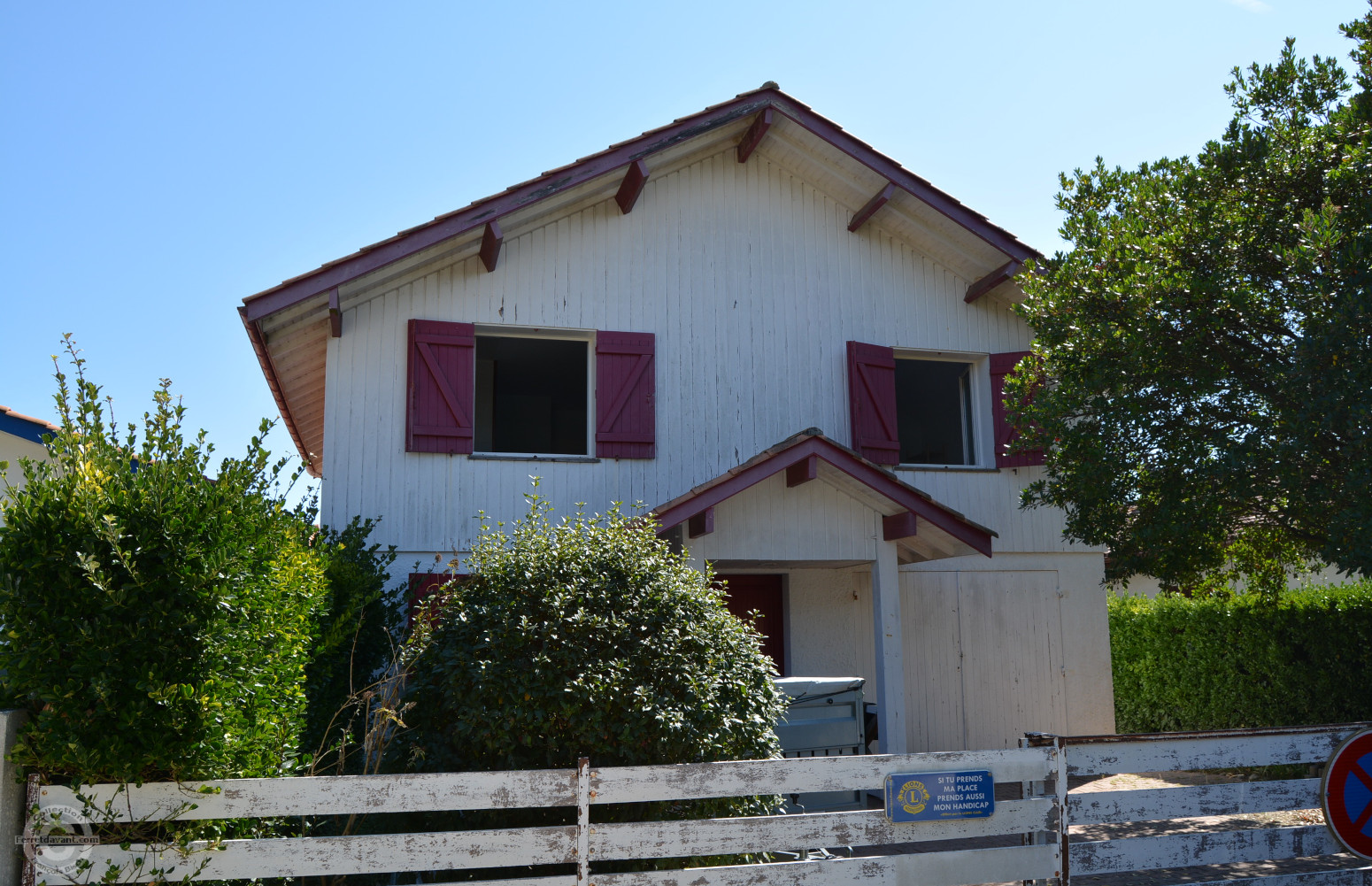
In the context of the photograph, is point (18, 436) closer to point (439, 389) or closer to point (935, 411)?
point (439, 389)

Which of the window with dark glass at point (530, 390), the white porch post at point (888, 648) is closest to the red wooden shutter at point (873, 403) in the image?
the white porch post at point (888, 648)

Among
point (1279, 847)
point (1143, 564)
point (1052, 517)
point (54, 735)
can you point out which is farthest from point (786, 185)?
point (54, 735)

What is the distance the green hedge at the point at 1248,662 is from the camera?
10.7 metres

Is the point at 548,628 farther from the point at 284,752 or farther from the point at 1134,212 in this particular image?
the point at 1134,212

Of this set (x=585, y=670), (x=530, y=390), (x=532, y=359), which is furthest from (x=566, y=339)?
(x=585, y=670)

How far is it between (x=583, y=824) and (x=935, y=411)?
394 inches

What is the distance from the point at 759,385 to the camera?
1151 centimetres

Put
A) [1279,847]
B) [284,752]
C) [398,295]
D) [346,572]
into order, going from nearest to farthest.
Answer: [284,752] → [1279,847] → [346,572] → [398,295]

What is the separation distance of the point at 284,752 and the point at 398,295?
599 centimetres

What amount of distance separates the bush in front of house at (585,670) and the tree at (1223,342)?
4.34m

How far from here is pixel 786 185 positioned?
12.2 meters

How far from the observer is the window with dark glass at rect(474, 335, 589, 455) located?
11.9 metres

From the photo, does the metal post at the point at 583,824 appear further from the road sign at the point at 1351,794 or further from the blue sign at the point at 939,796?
the road sign at the point at 1351,794

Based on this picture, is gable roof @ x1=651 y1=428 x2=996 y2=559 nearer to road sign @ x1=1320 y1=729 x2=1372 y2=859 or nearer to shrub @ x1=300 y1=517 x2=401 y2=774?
shrub @ x1=300 y1=517 x2=401 y2=774
